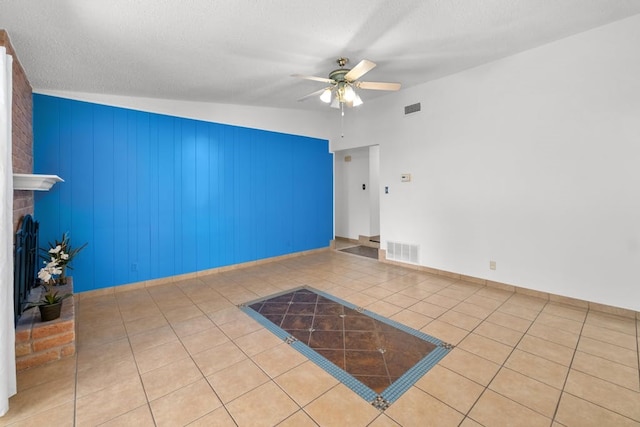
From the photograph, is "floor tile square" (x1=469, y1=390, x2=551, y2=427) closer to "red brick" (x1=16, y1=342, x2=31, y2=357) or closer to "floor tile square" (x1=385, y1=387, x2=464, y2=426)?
"floor tile square" (x1=385, y1=387, x2=464, y2=426)

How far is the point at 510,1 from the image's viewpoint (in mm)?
2307

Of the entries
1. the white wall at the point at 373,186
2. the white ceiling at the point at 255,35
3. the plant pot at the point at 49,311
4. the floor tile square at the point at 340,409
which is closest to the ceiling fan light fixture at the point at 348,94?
the white ceiling at the point at 255,35

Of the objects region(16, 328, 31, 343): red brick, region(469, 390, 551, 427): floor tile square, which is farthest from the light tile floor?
region(16, 328, 31, 343): red brick

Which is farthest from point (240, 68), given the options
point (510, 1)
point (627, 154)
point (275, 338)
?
point (627, 154)

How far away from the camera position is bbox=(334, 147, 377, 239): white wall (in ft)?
22.7

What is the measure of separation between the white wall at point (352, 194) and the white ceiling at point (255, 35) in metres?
3.36

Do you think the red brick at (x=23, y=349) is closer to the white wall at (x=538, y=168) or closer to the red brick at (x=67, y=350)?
the red brick at (x=67, y=350)

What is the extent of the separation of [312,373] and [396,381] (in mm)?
630

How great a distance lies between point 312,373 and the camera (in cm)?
211

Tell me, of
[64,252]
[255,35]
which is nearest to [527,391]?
[255,35]

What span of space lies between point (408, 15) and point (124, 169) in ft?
13.1

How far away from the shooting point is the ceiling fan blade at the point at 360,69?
256 centimetres

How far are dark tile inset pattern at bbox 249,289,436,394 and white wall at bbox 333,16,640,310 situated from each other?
2.15m

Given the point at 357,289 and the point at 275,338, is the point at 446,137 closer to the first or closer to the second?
the point at 357,289
